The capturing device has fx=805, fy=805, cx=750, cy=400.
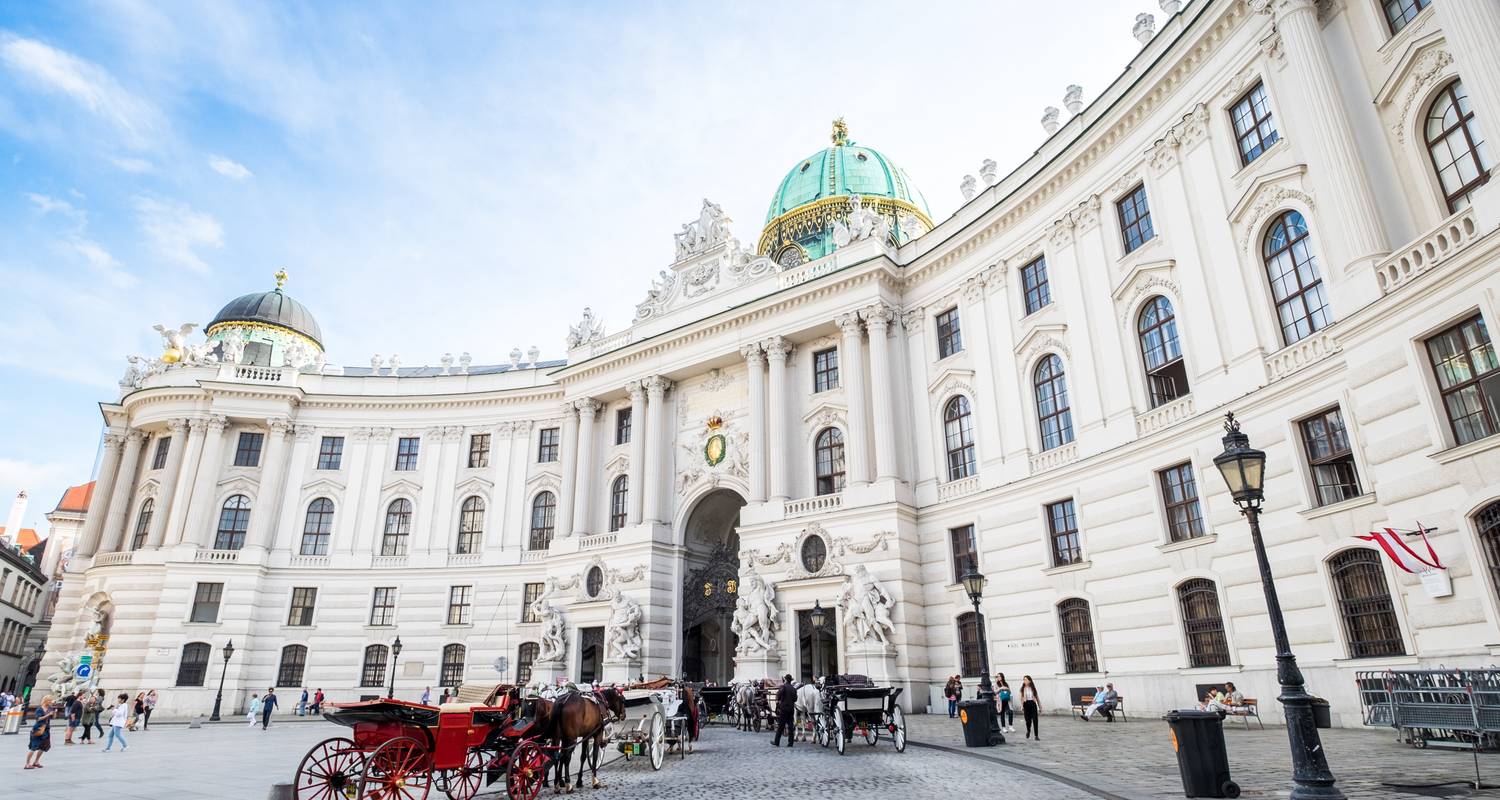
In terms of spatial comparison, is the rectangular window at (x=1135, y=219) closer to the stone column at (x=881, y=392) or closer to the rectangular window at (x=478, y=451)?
the stone column at (x=881, y=392)

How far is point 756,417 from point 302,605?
25.6 meters

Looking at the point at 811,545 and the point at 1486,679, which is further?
the point at 811,545

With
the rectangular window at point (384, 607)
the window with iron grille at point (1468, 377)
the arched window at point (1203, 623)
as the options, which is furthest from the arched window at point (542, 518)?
the window with iron grille at point (1468, 377)

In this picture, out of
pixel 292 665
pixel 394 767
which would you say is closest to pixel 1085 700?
pixel 394 767

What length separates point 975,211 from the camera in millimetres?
29391

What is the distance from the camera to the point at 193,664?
37438 millimetres

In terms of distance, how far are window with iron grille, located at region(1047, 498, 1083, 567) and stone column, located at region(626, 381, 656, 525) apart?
17410 mm

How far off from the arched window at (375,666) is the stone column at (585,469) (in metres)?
12.3

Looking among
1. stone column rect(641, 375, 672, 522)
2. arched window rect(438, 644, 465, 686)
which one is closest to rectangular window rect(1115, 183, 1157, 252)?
stone column rect(641, 375, 672, 522)

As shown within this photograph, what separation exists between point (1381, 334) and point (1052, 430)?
11.1 metres

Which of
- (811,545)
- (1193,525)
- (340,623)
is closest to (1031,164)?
(1193,525)

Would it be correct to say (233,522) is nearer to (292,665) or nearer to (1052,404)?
(292,665)

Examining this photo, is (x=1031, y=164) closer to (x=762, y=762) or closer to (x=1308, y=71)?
(x=1308, y=71)

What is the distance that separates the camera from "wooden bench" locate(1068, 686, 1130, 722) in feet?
65.1
